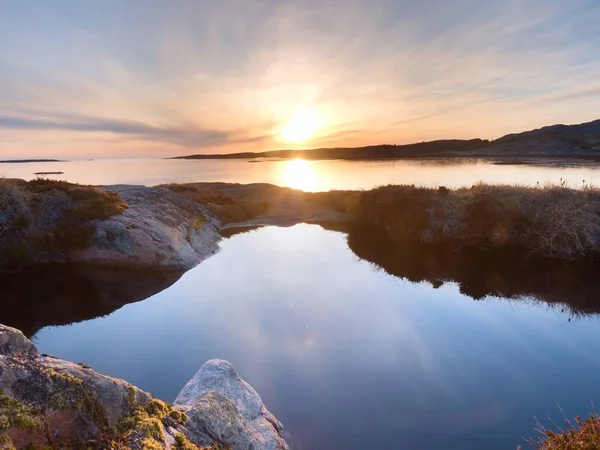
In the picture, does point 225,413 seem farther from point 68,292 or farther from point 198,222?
point 198,222

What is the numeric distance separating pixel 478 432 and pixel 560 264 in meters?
Answer: 16.5

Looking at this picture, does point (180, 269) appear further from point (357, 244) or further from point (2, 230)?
point (357, 244)

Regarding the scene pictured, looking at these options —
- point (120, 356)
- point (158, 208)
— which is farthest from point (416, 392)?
point (158, 208)

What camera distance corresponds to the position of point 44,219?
19.5 m

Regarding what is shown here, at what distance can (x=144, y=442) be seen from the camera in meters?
3.54

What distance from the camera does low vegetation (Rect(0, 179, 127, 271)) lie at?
18234mm

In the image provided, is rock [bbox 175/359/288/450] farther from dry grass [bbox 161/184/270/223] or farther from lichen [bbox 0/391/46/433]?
dry grass [bbox 161/184/270/223]

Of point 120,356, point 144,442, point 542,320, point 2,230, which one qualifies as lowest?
point 542,320

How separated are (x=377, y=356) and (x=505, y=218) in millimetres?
17945

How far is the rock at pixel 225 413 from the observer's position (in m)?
5.06

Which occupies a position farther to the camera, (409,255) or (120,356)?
(409,255)

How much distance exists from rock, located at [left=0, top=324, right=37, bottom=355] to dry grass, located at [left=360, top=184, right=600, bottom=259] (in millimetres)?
24648

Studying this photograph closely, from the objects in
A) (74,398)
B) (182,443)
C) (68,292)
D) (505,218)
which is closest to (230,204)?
(68,292)

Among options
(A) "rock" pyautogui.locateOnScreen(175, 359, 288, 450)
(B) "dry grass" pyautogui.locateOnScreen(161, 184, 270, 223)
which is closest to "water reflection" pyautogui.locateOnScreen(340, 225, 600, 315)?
(A) "rock" pyautogui.locateOnScreen(175, 359, 288, 450)
